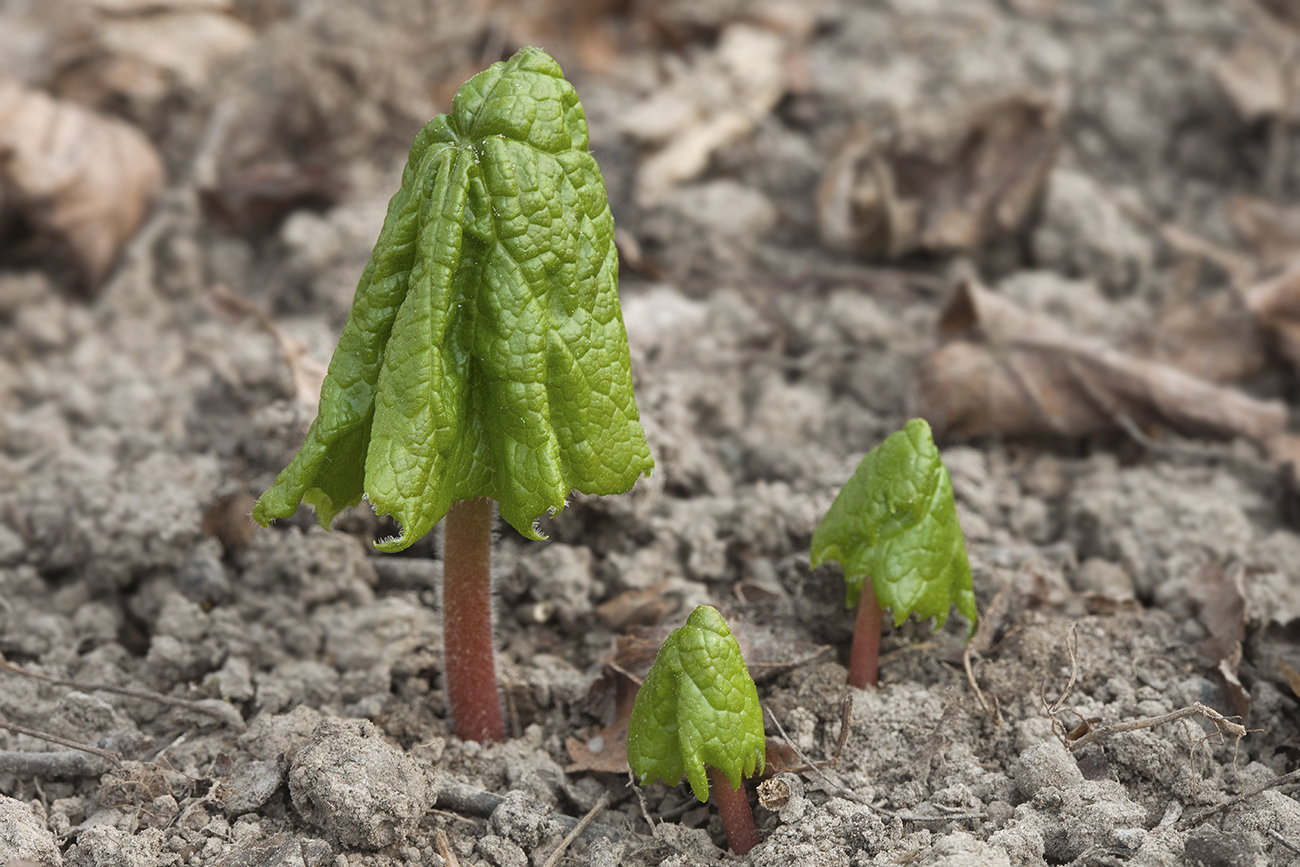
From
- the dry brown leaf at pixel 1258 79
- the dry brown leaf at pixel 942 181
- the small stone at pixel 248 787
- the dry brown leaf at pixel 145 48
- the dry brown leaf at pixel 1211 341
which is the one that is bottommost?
the small stone at pixel 248 787

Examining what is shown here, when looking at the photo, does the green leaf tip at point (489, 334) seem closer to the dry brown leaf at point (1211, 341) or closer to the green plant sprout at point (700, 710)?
the green plant sprout at point (700, 710)

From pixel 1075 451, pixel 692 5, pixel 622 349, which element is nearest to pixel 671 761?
pixel 622 349

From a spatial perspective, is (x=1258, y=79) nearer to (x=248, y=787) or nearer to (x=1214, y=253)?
(x=1214, y=253)

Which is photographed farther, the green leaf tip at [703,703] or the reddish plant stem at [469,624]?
the reddish plant stem at [469,624]

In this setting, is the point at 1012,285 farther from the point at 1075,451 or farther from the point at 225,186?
the point at 225,186

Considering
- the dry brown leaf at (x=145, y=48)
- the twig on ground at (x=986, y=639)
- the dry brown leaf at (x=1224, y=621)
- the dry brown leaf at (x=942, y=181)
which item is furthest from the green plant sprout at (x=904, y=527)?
the dry brown leaf at (x=145, y=48)

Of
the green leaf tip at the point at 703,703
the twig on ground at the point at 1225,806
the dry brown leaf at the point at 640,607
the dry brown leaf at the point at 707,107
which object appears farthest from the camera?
the dry brown leaf at the point at 707,107

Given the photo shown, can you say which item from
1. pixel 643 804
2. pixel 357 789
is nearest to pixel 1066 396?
pixel 643 804

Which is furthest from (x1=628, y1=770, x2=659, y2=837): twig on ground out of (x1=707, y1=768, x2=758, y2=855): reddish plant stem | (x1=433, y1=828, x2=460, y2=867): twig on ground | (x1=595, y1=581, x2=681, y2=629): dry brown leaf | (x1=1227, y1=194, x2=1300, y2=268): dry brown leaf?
(x1=1227, y1=194, x2=1300, y2=268): dry brown leaf
